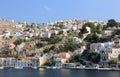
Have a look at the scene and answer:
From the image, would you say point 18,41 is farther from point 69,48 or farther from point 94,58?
point 94,58

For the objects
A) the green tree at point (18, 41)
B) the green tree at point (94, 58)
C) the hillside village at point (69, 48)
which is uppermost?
the green tree at point (18, 41)

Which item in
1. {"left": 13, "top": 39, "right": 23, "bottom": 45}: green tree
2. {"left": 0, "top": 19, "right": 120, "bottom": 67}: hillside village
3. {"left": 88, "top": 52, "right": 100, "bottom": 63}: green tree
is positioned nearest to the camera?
{"left": 88, "top": 52, "right": 100, "bottom": 63}: green tree

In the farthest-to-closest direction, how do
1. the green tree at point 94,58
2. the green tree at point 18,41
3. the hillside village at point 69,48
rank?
the green tree at point 18,41, the hillside village at point 69,48, the green tree at point 94,58

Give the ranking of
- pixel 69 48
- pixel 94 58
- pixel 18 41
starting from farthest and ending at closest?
1. pixel 18 41
2. pixel 69 48
3. pixel 94 58

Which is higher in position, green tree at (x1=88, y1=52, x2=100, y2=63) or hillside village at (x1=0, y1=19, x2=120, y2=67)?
hillside village at (x1=0, y1=19, x2=120, y2=67)

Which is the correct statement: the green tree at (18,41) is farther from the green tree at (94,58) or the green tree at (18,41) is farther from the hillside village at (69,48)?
the green tree at (94,58)

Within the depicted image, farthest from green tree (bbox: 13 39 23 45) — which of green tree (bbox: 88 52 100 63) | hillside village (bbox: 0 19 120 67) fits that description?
green tree (bbox: 88 52 100 63)

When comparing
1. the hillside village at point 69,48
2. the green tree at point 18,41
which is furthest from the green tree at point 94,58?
the green tree at point 18,41

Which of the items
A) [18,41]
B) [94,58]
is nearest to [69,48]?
[94,58]

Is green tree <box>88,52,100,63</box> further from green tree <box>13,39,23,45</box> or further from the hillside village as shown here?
green tree <box>13,39,23,45</box>
